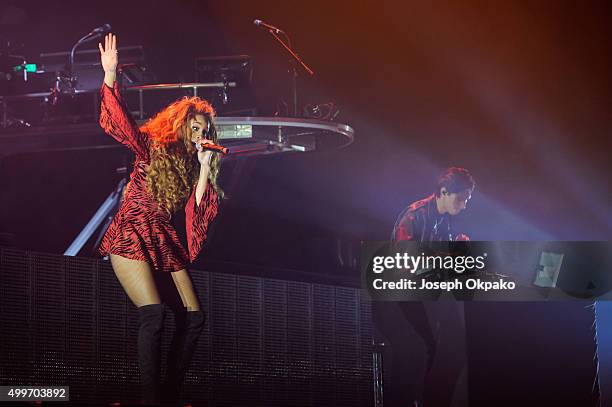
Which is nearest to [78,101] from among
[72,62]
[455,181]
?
[72,62]

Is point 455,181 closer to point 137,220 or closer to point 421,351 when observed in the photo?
point 421,351

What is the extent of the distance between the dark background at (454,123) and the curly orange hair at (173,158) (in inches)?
63.6

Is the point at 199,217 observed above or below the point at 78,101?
below

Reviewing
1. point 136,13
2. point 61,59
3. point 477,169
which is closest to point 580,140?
point 477,169

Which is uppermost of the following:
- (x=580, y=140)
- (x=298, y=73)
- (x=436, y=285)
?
(x=298, y=73)

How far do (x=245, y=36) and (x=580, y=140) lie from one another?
2.54 meters

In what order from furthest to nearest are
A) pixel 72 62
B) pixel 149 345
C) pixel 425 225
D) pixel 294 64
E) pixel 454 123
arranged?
pixel 454 123, pixel 294 64, pixel 425 225, pixel 72 62, pixel 149 345

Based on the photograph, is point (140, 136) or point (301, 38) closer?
point (140, 136)

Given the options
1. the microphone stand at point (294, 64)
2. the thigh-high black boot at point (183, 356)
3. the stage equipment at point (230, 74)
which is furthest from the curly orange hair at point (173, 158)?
the microphone stand at point (294, 64)

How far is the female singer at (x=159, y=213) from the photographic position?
4043mm

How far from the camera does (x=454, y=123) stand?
6406mm

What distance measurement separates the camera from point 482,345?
4.80 metres

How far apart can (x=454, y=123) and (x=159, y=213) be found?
2.83 m

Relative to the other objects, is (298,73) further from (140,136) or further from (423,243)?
(140,136)
